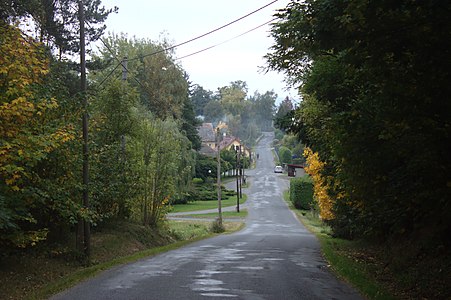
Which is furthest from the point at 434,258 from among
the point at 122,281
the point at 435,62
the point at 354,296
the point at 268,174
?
the point at 268,174

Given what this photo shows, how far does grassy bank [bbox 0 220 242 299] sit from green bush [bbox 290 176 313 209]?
38820mm

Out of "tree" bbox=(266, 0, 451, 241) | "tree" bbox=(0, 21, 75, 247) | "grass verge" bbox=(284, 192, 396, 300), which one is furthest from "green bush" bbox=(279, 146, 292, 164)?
"tree" bbox=(266, 0, 451, 241)

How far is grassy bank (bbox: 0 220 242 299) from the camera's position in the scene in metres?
11.0

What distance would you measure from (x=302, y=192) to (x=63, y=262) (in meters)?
49.5

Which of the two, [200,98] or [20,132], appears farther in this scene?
[200,98]

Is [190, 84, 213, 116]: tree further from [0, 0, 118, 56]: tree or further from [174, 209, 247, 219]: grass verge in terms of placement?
[0, 0, 118, 56]: tree

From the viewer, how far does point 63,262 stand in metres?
15.1

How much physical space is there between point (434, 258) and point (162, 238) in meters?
16.7

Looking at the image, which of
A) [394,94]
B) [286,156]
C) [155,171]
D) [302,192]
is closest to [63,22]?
[155,171]

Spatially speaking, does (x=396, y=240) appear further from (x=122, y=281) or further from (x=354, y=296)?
(x=122, y=281)

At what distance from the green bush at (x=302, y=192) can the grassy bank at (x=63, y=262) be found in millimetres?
38820

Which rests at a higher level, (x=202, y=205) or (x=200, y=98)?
(x=200, y=98)

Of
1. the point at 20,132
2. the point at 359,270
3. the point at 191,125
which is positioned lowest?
the point at 359,270

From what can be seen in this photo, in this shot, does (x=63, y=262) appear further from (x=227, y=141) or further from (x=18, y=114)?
(x=227, y=141)
